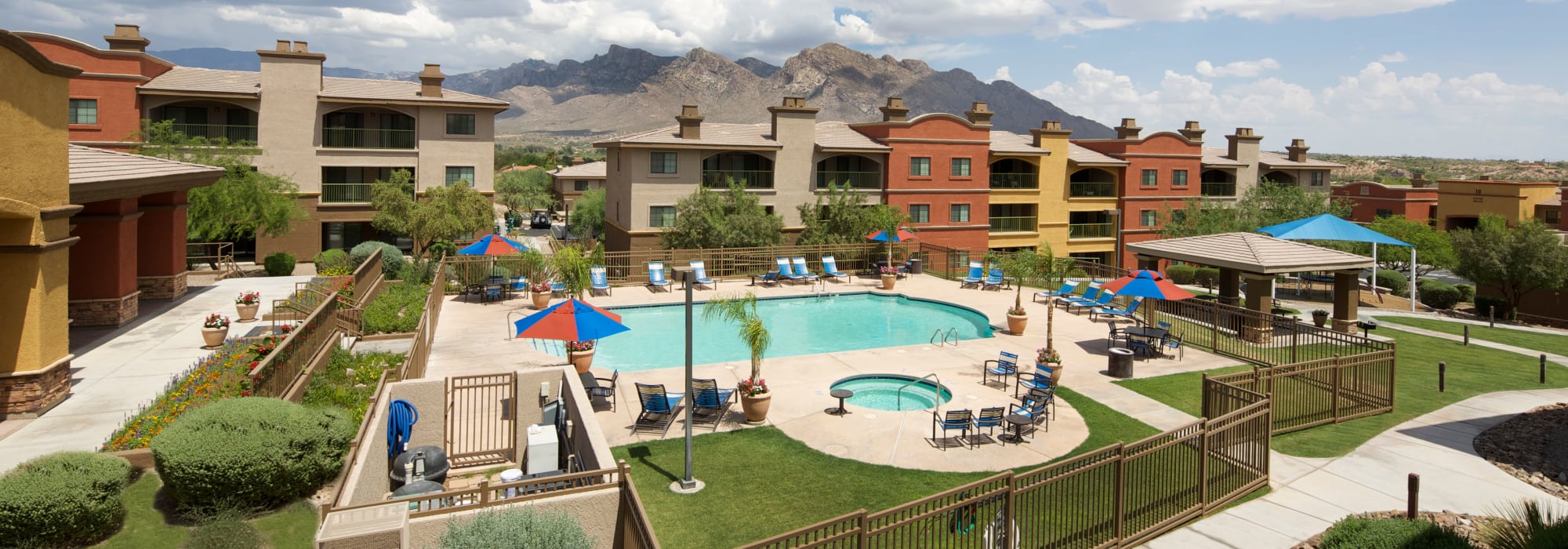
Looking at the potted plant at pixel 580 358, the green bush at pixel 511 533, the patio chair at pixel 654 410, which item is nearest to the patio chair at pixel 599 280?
the potted plant at pixel 580 358

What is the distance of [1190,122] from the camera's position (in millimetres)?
59281

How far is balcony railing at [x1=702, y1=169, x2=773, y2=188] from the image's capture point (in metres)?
41.7

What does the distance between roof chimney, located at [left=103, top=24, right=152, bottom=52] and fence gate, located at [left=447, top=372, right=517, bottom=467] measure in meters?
35.0

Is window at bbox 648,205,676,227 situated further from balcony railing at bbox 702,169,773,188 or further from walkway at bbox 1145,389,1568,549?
walkway at bbox 1145,389,1568,549

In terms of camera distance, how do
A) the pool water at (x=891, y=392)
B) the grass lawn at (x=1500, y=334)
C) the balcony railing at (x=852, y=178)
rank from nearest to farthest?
1. the pool water at (x=891, y=392)
2. the grass lawn at (x=1500, y=334)
3. the balcony railing at (x=852, y=178)

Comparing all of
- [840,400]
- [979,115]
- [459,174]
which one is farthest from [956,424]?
[979,115]

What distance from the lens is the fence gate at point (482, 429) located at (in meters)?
13.4

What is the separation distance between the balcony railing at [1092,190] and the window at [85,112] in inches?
1978

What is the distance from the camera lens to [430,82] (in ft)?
138

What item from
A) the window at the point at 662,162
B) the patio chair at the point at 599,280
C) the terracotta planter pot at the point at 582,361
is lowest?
the terracotta planter pot at the point at 582,361

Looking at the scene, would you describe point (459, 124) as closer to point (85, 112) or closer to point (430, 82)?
point (430, 82)

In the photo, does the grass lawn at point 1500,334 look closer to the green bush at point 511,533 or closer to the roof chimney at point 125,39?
the green bush at point 511,533

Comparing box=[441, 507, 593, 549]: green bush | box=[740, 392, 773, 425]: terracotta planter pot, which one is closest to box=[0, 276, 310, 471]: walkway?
box=[441, 507, 593, 549]: green bush

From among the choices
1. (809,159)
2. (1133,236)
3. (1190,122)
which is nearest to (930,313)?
(809,159)
